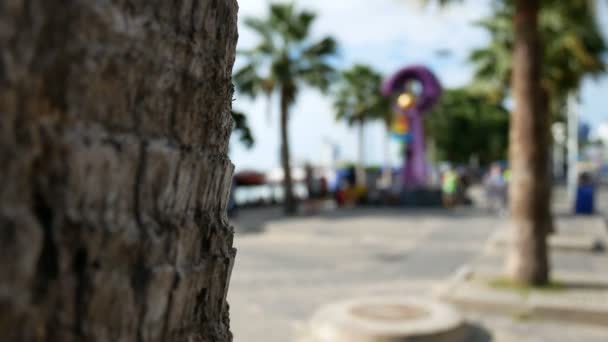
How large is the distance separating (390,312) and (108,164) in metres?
5.08

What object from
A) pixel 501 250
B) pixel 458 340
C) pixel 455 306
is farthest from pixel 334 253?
pixel 458 340

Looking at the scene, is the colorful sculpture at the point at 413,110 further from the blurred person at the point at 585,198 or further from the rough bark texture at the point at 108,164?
the rough bark texture at the point at 108,164

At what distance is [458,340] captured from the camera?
517cm

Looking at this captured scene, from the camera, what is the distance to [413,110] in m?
21.8

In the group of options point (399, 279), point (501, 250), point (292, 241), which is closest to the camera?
point (399, 279)

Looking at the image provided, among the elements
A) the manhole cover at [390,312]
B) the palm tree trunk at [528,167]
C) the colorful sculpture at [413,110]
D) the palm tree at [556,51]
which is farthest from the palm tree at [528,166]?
the colorful sculpture at [413,110]

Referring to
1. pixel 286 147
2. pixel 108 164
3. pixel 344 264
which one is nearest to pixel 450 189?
pixel 286 147

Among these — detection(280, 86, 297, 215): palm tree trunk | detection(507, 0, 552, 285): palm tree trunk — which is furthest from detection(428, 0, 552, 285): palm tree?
detection(280, 86, 297, 215): palm tree trunk

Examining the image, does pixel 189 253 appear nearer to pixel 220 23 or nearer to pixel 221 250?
pixel 221 250

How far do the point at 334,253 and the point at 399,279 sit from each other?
2477 millimetres

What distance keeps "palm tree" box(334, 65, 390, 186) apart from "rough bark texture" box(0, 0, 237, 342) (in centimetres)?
3391

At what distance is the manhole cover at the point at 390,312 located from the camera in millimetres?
5401

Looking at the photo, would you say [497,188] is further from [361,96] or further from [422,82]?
[361,96]

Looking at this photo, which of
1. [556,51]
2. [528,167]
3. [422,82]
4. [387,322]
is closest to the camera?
[387,322]
